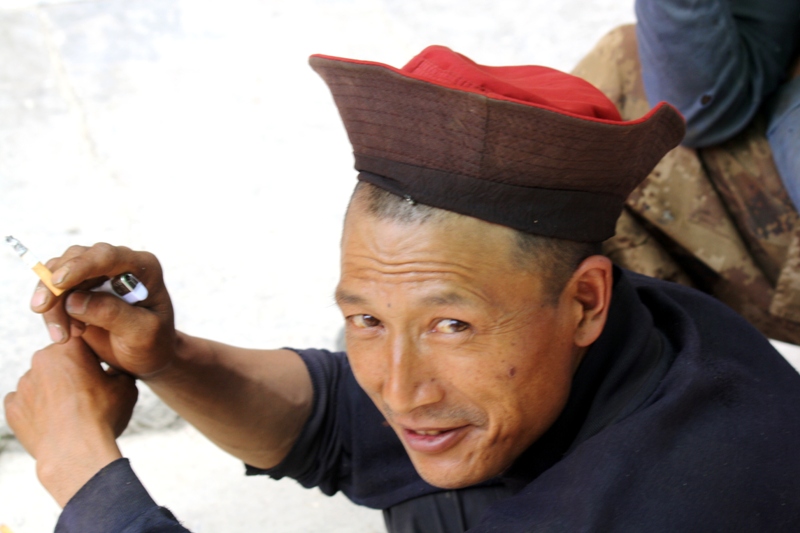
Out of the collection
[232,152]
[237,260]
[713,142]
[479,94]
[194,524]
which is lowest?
[194,524]

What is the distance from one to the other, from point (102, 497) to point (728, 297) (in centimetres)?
226

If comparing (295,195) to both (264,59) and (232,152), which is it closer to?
(232,152)

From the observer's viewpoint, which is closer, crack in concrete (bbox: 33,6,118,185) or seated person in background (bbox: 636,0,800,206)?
seated person in background (bbox: 636,0,800,206)

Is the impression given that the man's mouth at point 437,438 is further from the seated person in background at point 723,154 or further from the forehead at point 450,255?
the seated person in background at point 723,154

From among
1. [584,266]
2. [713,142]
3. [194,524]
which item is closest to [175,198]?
[194,524]

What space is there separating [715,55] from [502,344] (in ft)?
5.14

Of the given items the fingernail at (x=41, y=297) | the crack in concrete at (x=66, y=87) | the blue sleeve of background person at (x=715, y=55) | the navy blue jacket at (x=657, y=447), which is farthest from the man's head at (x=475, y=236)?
the crack in concrete at (x=66, y=87)

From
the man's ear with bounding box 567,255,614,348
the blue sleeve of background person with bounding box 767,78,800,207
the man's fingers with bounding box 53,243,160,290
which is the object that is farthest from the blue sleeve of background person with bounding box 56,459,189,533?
the blue sleeve of background person with bounding box 767,78,800,207

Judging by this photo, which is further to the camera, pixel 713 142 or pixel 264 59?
pixel 264 59

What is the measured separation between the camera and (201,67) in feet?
15.2

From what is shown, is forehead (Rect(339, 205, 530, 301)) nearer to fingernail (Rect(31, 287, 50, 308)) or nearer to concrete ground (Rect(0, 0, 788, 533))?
fingernail (Rect(31, 287, 50, 308))

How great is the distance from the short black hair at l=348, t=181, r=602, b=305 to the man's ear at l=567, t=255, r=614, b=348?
2cm

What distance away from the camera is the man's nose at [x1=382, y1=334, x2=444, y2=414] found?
5.28 ft

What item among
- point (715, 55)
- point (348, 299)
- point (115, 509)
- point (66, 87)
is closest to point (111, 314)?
point (115, 509)
